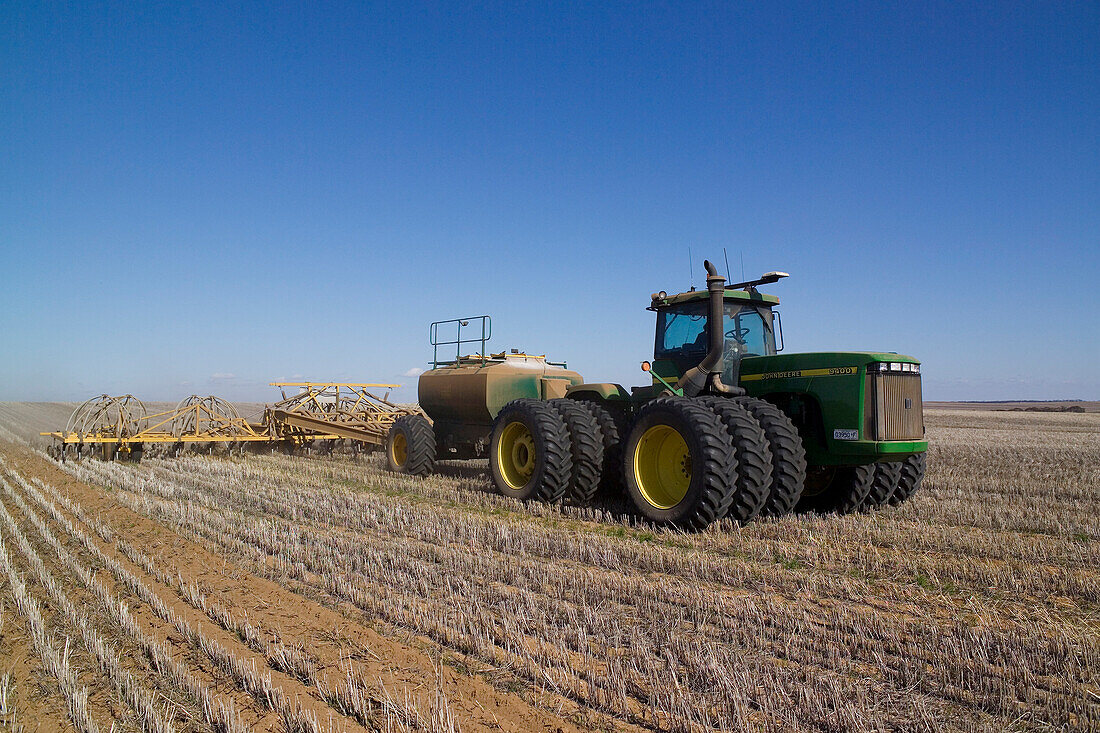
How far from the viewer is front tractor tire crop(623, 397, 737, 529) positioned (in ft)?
20.5

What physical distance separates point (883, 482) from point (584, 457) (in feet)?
11.1

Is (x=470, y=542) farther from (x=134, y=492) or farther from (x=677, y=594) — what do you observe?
(x=134, y=492)

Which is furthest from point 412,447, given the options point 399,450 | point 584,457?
point 584,457

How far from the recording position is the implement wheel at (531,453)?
8086 millimetres

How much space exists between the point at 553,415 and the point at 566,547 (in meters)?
2.54

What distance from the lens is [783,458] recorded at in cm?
654

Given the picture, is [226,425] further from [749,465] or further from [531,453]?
[749,465]

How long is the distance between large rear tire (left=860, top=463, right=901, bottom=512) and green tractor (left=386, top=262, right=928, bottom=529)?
13 millimetres

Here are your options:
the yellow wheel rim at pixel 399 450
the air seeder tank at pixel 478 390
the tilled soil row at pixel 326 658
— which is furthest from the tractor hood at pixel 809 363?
the yellow wheel rim at pixel 399 450

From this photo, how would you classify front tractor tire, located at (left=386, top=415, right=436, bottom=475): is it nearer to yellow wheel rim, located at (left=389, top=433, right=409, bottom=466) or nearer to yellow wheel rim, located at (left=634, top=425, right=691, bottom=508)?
yellow wheel rim, located at (left=389, top=433, right=409, bottom=466)

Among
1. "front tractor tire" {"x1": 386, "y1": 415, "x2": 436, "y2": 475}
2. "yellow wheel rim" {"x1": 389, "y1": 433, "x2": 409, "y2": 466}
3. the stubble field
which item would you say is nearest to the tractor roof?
the stubble field

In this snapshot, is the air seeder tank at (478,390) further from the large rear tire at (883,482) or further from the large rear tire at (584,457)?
the large rear tire at (883,482)

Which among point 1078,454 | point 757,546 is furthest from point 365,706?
point 1078,454

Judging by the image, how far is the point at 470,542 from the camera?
20.7 ft
